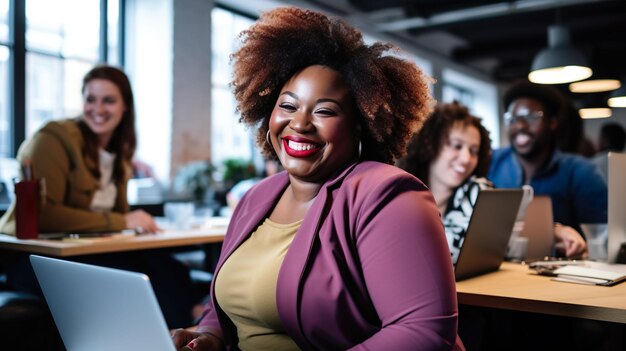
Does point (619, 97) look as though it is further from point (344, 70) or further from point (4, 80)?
point (344, 70)

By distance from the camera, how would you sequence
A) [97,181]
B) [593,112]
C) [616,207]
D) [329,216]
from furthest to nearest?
[593,112], [97,181], [616,207], [329,216]

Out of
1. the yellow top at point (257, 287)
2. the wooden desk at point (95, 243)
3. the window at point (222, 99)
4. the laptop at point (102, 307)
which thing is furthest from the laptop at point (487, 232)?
the window at point (222, 99)

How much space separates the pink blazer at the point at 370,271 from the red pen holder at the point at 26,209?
1.46 metres

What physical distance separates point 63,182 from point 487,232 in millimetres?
1811

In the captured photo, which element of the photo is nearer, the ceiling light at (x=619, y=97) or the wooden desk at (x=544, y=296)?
the wooden desk at (x=544, y=296)

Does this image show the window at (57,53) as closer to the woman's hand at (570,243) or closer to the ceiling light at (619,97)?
the woman's hand at (570,243)

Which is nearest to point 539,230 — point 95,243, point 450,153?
point 450,153

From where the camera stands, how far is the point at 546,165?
3.04 metres

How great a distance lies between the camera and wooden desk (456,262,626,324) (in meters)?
1.38

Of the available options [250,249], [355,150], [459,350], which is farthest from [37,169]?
[459,350]

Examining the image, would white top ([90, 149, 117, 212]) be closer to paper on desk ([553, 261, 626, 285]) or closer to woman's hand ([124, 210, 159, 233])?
woman's hand ([124, 210, 159, 233])

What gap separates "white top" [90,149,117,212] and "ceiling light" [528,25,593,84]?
337 cm

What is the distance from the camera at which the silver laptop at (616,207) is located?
1.86 metres

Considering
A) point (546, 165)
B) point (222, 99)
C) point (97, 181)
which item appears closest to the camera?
point (97, 181)
